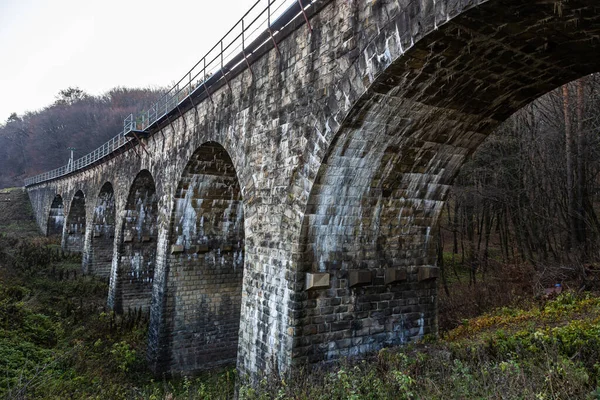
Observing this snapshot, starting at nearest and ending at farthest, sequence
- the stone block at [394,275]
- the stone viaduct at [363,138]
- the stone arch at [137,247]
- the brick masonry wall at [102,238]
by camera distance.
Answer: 1. the stone viaduct at [363,138]
2. the stone block at [394,275]
3. the stone arch at [137,247]
4. the brick masonry wall at [102,238]

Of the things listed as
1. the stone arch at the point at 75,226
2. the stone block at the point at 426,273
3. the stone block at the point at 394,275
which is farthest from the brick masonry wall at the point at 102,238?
the stone block at the point at 426,273

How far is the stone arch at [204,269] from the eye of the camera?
11.4 m

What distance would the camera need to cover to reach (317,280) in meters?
6.30

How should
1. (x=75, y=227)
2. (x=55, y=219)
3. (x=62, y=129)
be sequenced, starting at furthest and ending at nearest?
(x=62, y=129) < (x=55, y=219) < (x=75, y=227)

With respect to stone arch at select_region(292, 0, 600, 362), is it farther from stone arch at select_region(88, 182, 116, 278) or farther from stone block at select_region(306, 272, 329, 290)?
stone arch at select_region(88, 182, 116, 278)

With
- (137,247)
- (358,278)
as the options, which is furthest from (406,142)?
(137,247)

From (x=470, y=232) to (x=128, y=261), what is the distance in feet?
51.7

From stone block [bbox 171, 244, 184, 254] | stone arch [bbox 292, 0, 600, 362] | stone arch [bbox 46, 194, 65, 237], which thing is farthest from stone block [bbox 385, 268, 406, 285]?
stone arch [bbox 46, 194, 65, 237]

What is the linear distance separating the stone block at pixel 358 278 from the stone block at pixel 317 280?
477 mm

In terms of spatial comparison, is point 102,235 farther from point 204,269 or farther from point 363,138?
point 363,138

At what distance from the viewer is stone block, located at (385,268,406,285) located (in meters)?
7.05

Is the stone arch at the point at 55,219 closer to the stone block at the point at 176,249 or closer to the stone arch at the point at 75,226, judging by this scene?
the stone arch at the point at 75,226

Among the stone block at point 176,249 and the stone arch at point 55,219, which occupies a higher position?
the stone arch at point 55,219

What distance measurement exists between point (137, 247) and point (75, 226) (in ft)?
48.1
